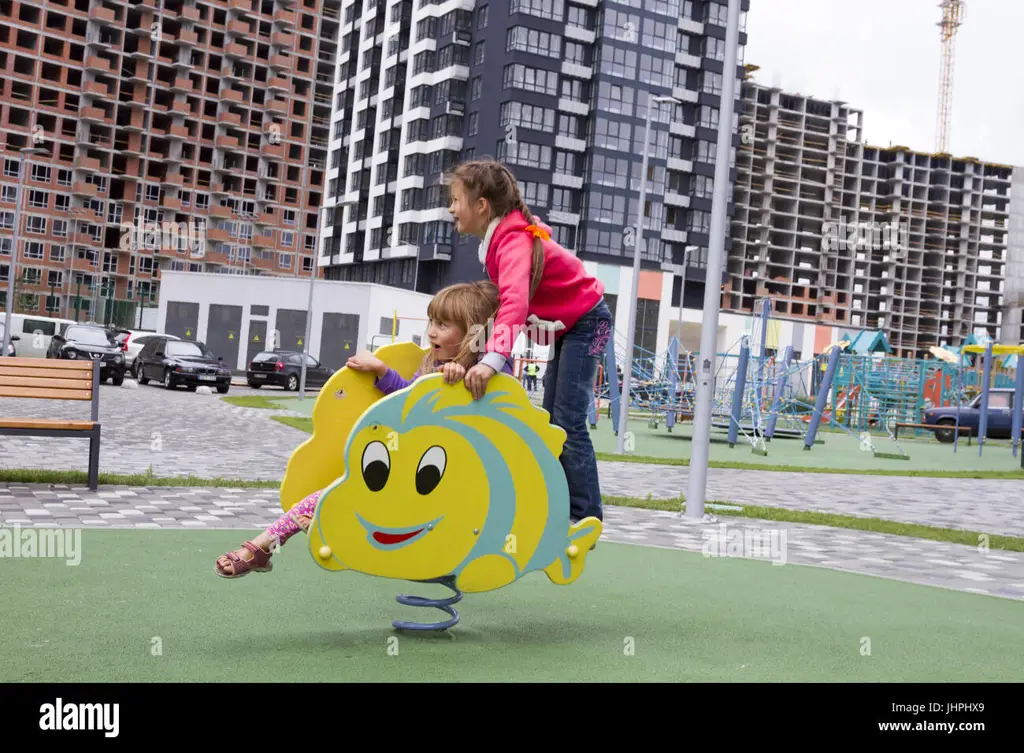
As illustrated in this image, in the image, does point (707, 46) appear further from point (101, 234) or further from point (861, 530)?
point (861, 530)

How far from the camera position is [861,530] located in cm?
1035

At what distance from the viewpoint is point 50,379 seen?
9836mm

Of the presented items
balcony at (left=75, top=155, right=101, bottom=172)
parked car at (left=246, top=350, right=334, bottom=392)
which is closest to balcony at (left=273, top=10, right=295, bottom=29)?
balcony at (left=75, top=155, right=101, bottom=172)

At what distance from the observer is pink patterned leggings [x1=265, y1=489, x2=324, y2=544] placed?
4.52m

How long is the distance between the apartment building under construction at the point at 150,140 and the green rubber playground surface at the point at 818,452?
7156 cm

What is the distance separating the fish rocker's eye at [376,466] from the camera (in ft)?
14.5

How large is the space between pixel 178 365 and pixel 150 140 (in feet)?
259

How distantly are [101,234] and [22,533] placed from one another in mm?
103447

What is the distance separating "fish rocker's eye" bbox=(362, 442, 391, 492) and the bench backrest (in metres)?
6.02

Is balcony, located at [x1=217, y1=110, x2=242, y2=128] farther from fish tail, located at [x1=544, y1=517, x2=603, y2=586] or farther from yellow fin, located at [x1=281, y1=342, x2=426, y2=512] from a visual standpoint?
fish tail, located at [x1=544, y1=517, x2=603, y2=586]

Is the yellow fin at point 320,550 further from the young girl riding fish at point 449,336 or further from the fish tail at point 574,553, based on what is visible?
the fish tail at point 574,553

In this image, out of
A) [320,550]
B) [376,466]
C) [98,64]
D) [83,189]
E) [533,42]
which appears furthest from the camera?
[98,64]

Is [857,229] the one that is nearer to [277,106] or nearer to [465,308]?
[277,106]

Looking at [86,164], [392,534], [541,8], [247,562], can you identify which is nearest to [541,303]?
[392,534]
